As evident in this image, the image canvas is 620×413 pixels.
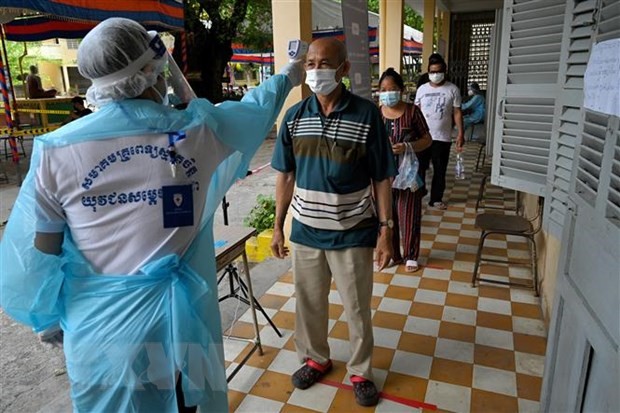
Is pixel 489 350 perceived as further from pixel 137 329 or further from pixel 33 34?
pixel 33 34

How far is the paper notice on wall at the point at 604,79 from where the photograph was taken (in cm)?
121

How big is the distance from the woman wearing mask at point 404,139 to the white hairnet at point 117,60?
7.31ft

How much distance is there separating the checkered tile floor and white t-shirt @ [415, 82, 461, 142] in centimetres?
161

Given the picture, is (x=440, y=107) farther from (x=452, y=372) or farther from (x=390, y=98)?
(x=452, y=372)

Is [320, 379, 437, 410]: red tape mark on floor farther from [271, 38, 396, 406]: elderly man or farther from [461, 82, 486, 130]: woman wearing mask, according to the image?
[461, 82, 486, 130]: woman wearing mask

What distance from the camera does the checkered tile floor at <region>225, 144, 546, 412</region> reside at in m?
2.10

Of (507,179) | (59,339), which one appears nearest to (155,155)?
(59,339)

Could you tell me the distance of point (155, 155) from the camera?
1210mm

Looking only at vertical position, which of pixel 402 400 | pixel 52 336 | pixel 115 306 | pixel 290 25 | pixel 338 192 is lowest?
pixel 402 400

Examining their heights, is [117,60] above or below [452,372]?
above

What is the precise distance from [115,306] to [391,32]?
5.35m

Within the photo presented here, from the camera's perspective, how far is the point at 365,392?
2.07 meters

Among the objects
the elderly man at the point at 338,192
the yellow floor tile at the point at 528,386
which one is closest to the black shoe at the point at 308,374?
the elderly man at the point at 338,192

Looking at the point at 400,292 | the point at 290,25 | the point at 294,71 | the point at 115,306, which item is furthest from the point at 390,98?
the point at 115,306
